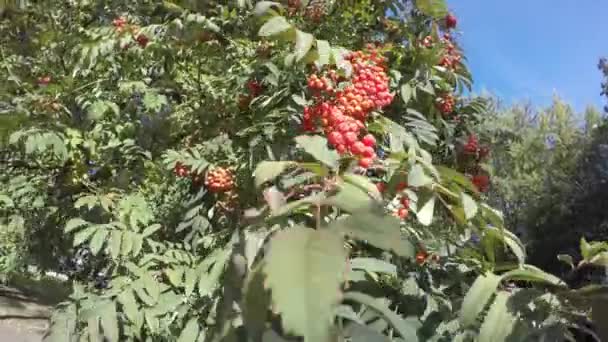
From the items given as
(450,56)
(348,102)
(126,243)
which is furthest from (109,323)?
(450,56)

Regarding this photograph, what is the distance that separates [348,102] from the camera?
1482mm

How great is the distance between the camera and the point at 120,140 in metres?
2.48

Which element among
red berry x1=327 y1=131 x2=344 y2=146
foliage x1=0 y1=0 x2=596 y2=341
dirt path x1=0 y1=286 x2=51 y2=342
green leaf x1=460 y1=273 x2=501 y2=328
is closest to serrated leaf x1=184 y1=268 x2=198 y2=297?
foliage x1=0 y1=0 x2=596 y2=341

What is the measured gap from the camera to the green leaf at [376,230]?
72 centimetres

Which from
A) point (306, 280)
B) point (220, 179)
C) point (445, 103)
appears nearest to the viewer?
point (306, 280)

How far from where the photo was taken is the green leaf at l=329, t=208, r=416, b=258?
28.3 inches

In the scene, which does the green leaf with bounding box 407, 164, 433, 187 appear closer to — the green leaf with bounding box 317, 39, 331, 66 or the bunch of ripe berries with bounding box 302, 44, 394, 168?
the bunch of ripe berries with bounding box 302, 44, 394, 168

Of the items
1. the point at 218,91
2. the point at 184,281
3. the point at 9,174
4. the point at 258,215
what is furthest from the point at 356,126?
the point at 9,174

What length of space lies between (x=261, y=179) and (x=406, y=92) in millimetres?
1005

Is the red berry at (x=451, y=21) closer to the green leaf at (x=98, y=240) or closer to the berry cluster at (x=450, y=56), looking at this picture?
the berry cluster at (x=450, y=56)

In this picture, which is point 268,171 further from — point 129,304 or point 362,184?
point 129,304

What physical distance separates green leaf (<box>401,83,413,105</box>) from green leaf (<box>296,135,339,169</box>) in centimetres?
86

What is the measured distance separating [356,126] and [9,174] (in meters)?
1.99

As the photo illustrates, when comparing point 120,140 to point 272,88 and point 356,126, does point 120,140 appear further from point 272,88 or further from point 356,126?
point 356,126
